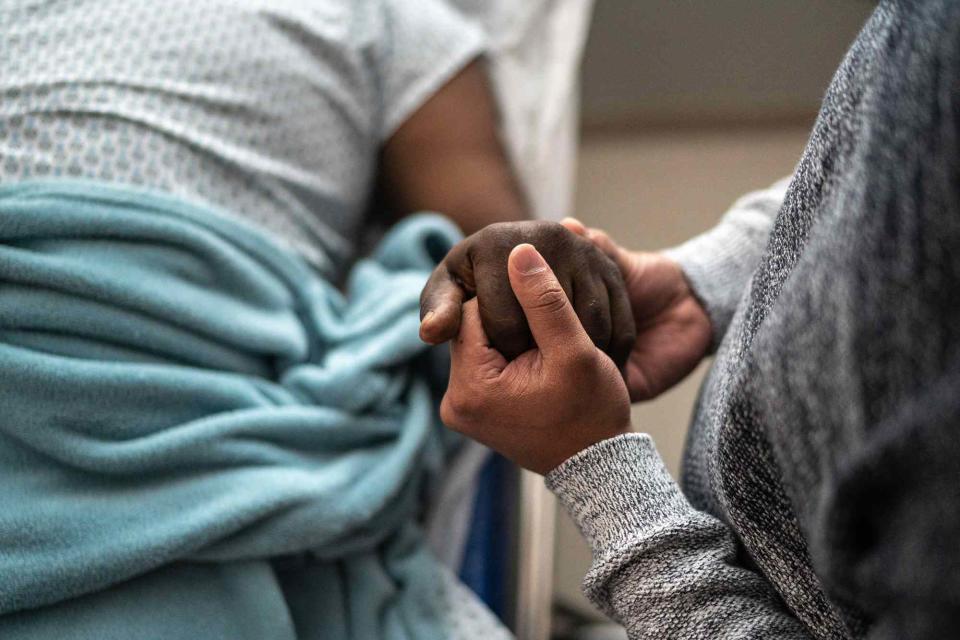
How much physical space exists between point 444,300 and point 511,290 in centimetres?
5

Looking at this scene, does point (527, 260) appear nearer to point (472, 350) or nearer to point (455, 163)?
point (472, 350)

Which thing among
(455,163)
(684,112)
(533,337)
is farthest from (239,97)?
(684,112)

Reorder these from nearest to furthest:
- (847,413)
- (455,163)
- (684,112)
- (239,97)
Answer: (847,413)
(239,97)
(455,163)
(684,112)

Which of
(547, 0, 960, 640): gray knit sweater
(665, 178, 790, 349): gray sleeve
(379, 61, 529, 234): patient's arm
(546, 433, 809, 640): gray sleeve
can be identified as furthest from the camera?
(379, 61, 529, 234): patient's arm

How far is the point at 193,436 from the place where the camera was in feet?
2.01

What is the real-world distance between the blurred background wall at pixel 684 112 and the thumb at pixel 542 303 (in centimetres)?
60

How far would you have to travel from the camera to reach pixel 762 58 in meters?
1.14

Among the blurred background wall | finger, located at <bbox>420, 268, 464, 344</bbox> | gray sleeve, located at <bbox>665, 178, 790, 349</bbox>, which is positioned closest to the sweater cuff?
finger, located at <bbox>420, 268, 464, 344</bbox>

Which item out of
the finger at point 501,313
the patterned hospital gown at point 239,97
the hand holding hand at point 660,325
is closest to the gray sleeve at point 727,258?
the hand holding hand at point 660,325

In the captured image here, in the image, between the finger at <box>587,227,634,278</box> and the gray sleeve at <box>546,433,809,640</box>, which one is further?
the finger at <box>587,227,634,278</box>

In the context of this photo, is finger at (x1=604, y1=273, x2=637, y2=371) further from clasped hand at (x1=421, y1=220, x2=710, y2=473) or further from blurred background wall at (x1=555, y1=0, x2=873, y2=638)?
blurred background wall at (x1=555, y1=0, x2=873, y2=638)

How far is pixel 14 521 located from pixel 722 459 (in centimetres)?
49

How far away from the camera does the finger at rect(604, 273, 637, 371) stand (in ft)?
1.84

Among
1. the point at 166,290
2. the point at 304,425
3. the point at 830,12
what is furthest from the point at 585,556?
the point at 830,12
